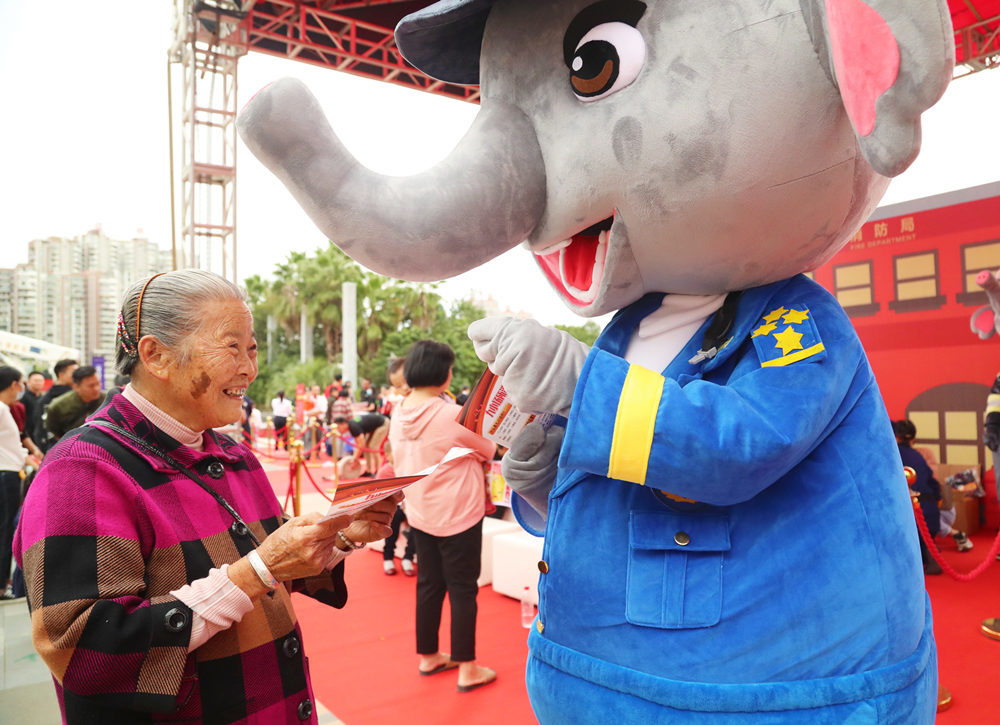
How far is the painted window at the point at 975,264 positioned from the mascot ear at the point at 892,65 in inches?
241

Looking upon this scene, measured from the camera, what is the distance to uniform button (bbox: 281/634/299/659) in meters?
1.49

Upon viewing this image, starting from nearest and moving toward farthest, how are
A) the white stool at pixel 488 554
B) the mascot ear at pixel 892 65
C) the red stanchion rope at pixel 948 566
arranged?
the mascot ear at pixel 892 65 → the red stanchion rope at pixel 948 566 → the white stool at pixel 488 554

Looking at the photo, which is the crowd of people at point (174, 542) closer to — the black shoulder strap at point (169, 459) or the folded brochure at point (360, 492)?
the black shoulder strap at point (169, 459)

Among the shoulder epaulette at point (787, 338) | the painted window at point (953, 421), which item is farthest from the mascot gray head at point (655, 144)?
the painted window at point (953, 421)

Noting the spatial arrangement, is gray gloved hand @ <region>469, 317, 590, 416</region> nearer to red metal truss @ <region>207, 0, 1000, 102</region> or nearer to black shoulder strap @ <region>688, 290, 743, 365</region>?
black shoulder strap @ <region>688, 290, 743, 365</region>

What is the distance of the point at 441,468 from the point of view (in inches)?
134

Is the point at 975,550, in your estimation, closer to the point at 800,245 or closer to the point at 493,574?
the point at 493,574

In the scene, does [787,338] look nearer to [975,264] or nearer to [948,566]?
[948,566]

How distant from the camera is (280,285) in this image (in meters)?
30.6

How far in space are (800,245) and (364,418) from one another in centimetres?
766

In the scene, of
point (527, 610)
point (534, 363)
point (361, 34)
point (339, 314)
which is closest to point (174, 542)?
point (534, 363)

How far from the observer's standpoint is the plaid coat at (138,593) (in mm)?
1192

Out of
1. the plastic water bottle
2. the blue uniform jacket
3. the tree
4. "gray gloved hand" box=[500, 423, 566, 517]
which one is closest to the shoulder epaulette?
the blue uniform jacket

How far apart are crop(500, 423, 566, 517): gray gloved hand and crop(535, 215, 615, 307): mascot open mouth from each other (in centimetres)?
28
